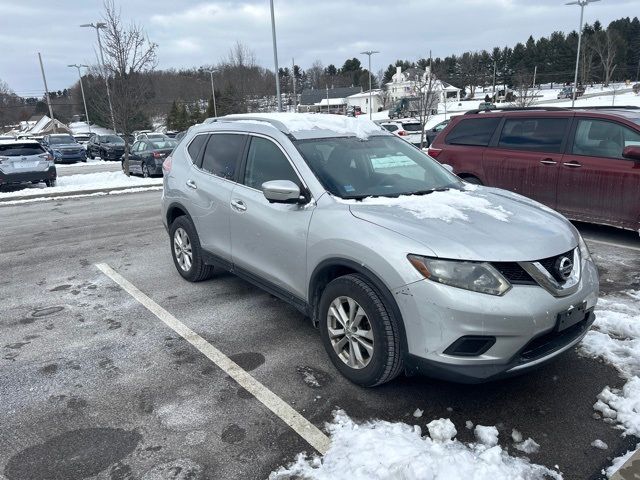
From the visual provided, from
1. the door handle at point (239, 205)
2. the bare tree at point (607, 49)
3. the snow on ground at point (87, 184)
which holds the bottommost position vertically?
the snow on ground at point (87, 184)

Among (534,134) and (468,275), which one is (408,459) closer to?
(468,275)

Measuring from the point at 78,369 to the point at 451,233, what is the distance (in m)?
2.88

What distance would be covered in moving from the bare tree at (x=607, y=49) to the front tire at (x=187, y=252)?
314ft

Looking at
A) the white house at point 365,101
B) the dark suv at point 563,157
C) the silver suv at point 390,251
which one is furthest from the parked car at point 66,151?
the white house at point 365,101

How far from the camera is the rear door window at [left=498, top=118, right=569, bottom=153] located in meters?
7.14

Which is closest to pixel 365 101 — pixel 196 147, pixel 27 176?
pixel 27 176

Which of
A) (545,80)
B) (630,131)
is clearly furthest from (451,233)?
(545,80)

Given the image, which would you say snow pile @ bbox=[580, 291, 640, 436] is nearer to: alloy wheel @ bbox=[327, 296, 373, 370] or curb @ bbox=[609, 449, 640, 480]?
curb @ bbox=[609, 449, 640, 480]

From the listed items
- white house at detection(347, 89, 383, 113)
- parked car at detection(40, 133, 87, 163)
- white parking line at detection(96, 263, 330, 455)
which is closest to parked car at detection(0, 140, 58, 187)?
white parking line at detection(96, 263, 330, 455)

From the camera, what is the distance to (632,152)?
6.17 meters

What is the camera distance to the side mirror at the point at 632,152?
20.1 ft

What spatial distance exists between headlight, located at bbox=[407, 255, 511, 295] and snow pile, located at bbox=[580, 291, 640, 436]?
3.63 feet

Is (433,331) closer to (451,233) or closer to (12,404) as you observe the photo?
(451,233)

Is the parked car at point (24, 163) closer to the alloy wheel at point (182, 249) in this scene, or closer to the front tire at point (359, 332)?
the alloy wheel at point (182, 249)
